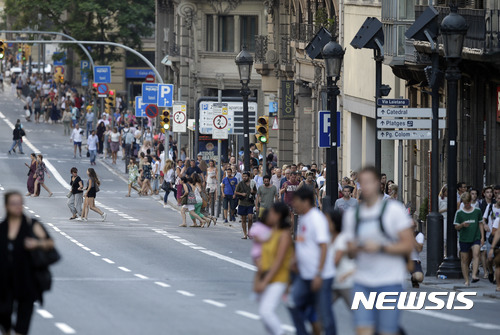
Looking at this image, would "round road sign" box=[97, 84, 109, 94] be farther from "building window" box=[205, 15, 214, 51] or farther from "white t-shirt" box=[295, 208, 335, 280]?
"white t-shirt" box=[295, 208, 335, 280]

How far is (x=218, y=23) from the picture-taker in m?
64.2

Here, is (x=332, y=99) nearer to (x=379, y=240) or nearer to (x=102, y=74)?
(x=379, y=240)

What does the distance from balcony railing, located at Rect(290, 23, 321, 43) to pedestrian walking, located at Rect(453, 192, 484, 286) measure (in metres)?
23.2

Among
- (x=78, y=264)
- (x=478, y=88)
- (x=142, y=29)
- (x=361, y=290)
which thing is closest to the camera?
(x=361, y=290)

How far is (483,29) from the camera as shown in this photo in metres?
26.3

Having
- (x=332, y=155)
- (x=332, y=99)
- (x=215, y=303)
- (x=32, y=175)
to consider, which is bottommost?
(x=215, y=303)

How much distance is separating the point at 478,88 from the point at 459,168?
2.32 metres

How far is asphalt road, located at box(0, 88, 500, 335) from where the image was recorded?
685 inches

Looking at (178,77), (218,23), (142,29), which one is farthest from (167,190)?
(142,29)

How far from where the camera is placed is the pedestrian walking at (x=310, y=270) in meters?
13.5

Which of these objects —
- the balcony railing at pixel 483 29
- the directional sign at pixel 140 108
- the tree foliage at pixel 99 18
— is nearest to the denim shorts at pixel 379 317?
the balcony railing at pixel 483 29

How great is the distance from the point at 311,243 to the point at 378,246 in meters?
2.21

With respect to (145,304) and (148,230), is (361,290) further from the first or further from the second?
(148,230)

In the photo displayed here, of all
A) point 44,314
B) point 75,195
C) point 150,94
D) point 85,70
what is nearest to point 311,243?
point 44,314
